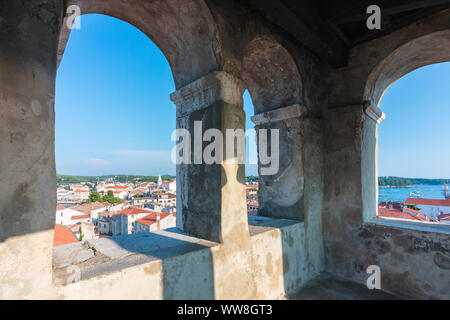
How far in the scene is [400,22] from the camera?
3.39 m

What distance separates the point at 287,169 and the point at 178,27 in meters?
2.65

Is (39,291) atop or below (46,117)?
below

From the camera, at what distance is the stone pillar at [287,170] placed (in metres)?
3.61

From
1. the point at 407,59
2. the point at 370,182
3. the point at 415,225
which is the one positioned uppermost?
the point at 407,59

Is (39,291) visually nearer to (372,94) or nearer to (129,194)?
(372,94)

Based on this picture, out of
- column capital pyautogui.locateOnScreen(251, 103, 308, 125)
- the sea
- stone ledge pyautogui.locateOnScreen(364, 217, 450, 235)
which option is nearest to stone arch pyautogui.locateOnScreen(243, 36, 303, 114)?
column capital pyautogui.locateOnScreen(251, 103, 308, 125)

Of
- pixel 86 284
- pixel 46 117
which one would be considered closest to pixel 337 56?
pixel 46 117

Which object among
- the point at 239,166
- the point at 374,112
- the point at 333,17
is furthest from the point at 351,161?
the point at 239,166

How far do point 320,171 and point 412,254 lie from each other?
1.73 metres

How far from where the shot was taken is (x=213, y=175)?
7.73 feet

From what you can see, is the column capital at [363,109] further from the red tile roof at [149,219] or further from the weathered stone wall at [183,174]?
the red tile roof at [149,219]

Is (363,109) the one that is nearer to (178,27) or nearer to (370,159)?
(370,159)
